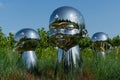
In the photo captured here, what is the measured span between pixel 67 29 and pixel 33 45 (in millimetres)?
2293

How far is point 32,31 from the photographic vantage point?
35.5ft

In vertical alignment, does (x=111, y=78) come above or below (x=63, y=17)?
below

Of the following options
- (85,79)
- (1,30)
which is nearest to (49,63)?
(85,79)

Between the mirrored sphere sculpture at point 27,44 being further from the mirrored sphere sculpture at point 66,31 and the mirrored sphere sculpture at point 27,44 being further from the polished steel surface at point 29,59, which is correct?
the mirrored sphere sculpture at point 66,31

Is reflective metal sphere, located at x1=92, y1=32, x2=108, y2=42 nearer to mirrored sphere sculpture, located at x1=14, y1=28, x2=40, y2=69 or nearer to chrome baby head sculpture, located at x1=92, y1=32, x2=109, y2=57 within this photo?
chrome baby head sculpture, located at x1=92, y1=32, x2=109, y2=57

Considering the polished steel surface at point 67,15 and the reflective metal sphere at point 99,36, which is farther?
the reflective metal sphere at point 99,36

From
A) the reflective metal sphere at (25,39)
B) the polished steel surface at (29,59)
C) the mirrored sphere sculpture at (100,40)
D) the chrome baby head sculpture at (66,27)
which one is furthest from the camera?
the mirrored sphere sculpture at (100,40)

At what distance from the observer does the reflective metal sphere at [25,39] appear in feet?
35.0

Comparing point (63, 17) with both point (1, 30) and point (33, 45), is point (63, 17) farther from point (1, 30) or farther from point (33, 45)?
point (1, 30)

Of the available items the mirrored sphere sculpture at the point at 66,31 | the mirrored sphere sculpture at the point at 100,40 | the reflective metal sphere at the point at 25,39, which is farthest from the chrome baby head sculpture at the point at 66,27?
the mirrored sphere sculpture at the point at 100,40

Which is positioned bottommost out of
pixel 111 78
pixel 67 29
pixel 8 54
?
pixel 111 78

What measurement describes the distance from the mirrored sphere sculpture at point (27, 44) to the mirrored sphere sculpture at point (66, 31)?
1667 mm

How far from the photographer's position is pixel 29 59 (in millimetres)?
10664

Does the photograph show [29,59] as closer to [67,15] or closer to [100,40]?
[67,15]
